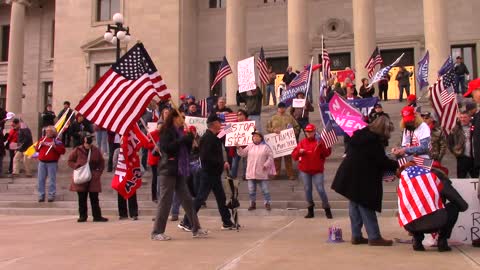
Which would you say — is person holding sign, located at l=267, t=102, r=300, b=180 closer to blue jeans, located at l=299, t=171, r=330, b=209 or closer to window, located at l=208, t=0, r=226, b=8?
blue jeans, located at l=299, t=171, r=330, b=209

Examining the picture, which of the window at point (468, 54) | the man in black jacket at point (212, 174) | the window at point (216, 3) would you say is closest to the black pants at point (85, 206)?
the man in black jacket at point (212, 174)

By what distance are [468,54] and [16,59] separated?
2757 centimetres

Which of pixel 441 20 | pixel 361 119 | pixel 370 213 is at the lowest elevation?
pixel 370 213

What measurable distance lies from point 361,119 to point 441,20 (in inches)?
717

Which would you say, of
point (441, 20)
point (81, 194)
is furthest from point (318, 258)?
point (441, 20)

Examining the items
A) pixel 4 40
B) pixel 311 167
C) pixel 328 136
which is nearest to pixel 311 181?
pixel 311 167

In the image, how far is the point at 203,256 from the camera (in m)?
6.41

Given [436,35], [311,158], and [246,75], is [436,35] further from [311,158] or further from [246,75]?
[311,158]

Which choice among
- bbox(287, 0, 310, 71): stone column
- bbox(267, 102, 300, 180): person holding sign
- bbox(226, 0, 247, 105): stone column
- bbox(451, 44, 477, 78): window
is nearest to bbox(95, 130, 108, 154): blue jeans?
bbox(267, 102, 300, 180): person holding sign

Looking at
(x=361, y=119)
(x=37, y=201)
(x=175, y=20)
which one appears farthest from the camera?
(x=175, y=20)

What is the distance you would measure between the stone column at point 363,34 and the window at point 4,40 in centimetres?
2752

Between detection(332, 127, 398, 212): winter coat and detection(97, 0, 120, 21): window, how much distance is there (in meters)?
27.7

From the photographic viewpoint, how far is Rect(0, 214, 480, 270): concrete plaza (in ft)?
19.3

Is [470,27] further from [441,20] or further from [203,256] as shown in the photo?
[203,256]
